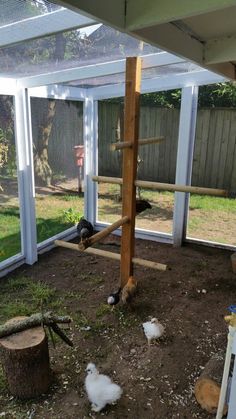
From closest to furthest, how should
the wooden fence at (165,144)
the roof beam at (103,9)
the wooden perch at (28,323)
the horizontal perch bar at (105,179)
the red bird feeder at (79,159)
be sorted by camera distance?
the roof beam at (103,9) → the wooden perch at (28,323) → the horizontal perch bar at (105,179) → the wooden fence at (165,144) → the red bird feeder at (79,159)

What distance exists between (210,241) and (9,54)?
3.52 metres

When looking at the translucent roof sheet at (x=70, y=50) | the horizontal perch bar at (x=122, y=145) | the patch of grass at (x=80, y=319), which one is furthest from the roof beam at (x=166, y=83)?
the patch of grass at (x=80, y=319)

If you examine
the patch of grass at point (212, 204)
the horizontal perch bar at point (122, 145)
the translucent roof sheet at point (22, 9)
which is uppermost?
the translucent roof sheet at point (22, 9)

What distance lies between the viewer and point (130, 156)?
2934mm

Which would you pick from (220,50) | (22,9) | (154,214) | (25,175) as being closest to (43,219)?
(25,175)

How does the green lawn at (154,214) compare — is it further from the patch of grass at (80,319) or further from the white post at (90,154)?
the patch of grass at (80,319)

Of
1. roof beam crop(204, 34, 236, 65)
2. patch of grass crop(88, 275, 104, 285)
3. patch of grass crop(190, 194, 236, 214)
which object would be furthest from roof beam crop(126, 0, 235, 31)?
patch of grass crop(190, 194, 236, 214)

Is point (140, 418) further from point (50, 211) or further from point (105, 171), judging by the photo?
point (105, 171)

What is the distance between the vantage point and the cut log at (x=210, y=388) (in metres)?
2.02

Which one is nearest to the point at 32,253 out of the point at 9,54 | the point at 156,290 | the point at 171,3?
the point at 156,290

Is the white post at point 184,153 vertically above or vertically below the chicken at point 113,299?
above

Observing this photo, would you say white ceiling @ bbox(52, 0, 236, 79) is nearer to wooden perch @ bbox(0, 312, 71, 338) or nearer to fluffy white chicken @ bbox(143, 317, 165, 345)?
wooden perch @ bbox(0, 312, 71, 338)

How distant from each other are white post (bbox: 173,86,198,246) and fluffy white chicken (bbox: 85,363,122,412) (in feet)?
9.19

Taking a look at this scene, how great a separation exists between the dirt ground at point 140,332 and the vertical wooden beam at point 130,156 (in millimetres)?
477
